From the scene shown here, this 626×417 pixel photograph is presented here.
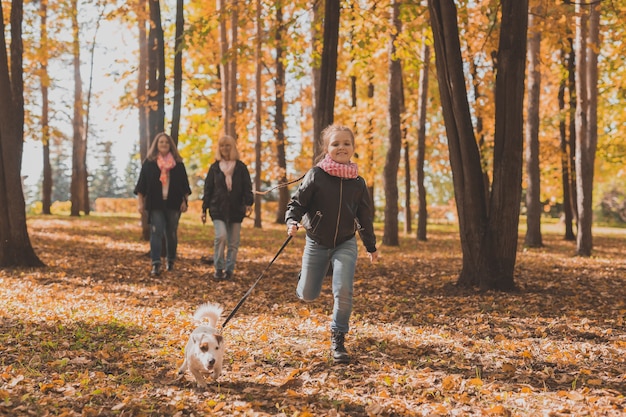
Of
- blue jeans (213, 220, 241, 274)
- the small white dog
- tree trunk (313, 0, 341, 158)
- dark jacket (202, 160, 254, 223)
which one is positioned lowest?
the small white dog

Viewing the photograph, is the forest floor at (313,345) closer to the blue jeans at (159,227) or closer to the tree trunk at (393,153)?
the blue jeans at (159,227)

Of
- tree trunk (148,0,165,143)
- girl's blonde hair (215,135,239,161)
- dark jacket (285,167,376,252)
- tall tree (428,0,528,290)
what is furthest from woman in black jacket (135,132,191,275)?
dark jacket (285,167,376,252)

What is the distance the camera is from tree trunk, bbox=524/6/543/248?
15766mm

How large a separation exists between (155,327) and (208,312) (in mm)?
2167

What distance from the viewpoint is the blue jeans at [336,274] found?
17.0 feet

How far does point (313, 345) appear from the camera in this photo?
5914 mm

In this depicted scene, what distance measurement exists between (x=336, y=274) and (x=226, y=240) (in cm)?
505

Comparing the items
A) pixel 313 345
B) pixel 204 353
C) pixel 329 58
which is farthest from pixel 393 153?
pixel 204 353

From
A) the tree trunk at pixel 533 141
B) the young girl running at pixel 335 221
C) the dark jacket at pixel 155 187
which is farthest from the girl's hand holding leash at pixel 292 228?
the tree trunk at pixel 533 141

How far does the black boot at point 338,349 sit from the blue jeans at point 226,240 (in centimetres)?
470

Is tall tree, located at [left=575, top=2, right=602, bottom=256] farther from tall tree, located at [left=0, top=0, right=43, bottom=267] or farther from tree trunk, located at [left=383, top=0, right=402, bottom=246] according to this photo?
tall tree, located at [left=0, top=0, right=43, bottom=267]

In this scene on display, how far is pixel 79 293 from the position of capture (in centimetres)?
848

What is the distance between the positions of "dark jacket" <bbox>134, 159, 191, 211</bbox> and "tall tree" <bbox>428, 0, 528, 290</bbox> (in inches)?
175

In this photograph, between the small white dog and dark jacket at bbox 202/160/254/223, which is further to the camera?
dark jacket at bbox 202/160/254/223
